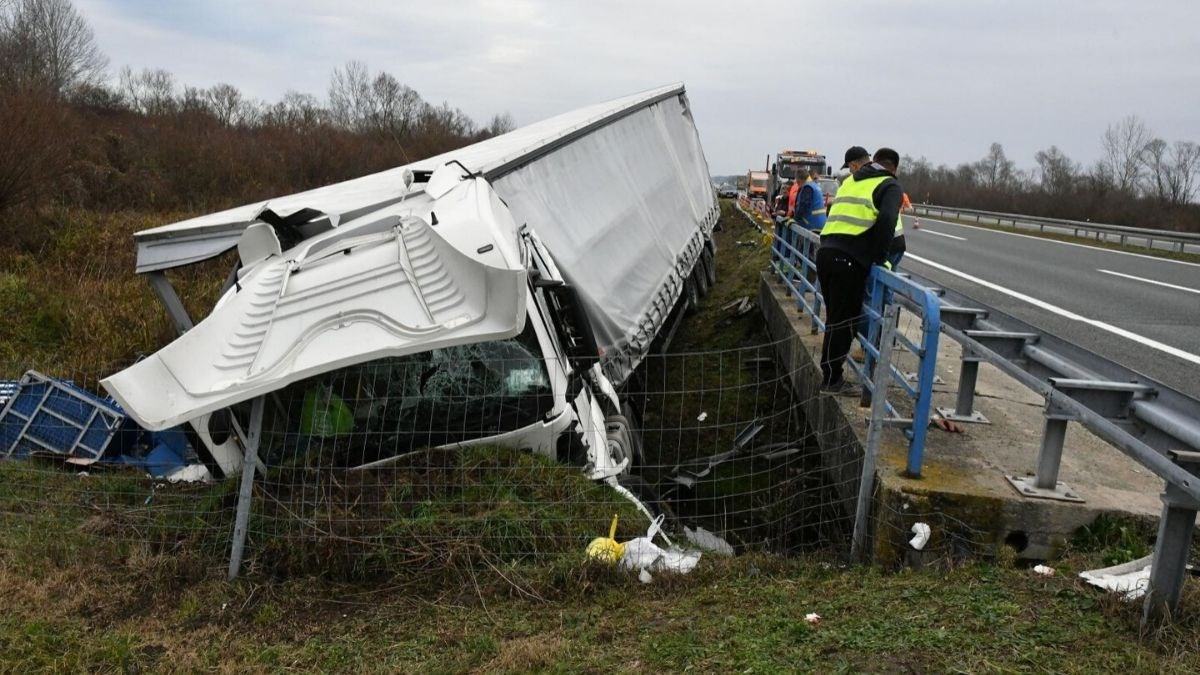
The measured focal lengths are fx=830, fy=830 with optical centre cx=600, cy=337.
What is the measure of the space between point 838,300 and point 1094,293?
808 cm

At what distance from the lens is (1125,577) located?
334 centimetres

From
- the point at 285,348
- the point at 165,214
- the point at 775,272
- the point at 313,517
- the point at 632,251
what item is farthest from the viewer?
the point at 165,214

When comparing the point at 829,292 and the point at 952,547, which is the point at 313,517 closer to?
the point at 952,547

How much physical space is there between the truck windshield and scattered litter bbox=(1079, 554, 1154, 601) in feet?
8.56

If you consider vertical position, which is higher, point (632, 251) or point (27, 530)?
point (632, 251)

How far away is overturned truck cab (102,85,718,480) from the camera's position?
377 cm

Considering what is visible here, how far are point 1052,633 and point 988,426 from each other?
2.21 meters

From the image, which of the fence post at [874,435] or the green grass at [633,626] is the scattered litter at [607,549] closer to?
the green grass at [633,626]

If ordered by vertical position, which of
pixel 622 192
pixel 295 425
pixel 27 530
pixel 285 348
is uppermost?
pixel 622 192

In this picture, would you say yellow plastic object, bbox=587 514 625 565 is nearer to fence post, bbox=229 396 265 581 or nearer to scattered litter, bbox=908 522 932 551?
scattered litter, bbox=908 522 932 551

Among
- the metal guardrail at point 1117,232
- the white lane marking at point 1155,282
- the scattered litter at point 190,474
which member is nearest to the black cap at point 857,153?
the scattered litter at point 190,474

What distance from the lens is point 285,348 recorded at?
3816mm

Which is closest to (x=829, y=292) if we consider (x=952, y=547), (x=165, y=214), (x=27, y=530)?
(x=952, y=547)

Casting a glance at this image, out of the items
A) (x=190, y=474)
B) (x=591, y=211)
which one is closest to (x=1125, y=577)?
(x=190, y=474)
